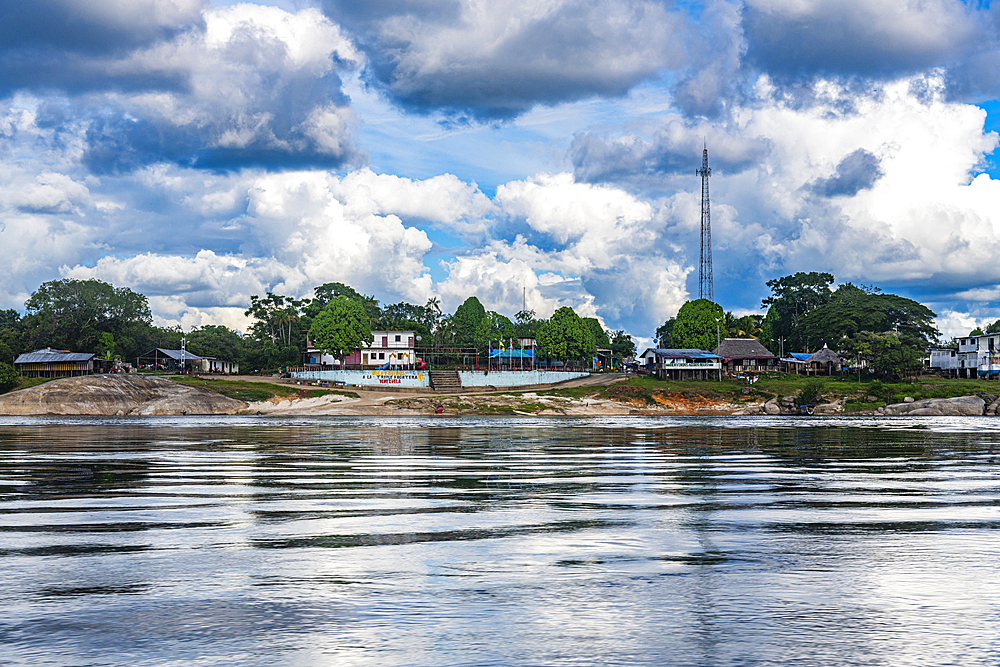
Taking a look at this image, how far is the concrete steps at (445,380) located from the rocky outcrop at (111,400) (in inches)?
1055

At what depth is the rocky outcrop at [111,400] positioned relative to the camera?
79.4 metres

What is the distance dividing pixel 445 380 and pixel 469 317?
5489cm

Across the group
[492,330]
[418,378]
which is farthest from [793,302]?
[418,378]

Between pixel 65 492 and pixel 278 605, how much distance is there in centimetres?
1093

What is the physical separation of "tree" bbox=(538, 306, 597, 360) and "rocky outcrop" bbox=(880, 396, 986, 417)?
47867 millimetres

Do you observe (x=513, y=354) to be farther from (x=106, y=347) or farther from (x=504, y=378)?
(x=106, y=347)

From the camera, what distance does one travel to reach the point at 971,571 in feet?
28.0

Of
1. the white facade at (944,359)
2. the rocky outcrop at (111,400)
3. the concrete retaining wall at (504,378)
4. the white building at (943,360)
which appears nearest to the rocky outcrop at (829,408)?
the concrete retaining wall at (504,378)

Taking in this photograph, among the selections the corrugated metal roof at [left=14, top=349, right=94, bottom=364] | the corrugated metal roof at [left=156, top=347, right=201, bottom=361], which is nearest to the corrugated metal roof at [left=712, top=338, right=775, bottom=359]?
the corrugated metal roof at [left=156, top=347, right=201, bottom=361]

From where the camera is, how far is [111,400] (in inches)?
3174

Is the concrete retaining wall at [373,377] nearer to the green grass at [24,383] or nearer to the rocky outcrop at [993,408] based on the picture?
the green grass at [24,383]

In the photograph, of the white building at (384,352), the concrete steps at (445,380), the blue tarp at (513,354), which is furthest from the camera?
the white building at (384,352)

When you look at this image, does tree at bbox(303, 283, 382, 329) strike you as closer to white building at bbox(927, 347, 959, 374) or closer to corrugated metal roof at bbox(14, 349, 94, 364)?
corrugated metal roof at bbox(14, 349, 94, 364)

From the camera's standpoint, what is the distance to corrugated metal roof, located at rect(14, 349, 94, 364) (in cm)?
10512
